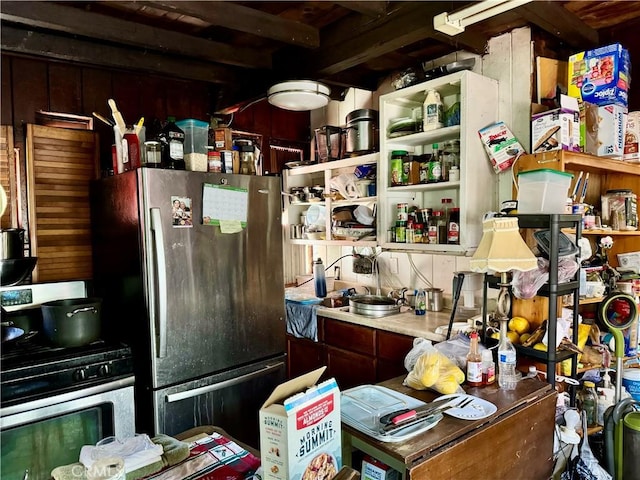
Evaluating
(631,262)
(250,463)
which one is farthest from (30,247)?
(631,262)

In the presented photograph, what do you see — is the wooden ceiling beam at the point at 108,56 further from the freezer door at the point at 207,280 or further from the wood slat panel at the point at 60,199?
the freezer door at the point at 207,280

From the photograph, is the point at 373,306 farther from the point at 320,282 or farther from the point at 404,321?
the point at 320,282

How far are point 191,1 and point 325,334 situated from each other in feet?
7.02

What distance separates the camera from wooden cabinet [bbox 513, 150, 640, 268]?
6.72 ft

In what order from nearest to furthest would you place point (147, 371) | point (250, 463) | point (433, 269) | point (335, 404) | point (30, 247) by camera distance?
point (335, 404)
point (250, 463)
point (147, 371)
point (30, 247)
point (433, 269)

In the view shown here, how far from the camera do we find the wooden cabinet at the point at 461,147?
236 cm

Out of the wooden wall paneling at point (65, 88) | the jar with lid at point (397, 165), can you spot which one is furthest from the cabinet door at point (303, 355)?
the wooden wall paneling at point (65, 88)

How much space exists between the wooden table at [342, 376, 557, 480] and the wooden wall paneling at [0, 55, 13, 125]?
7.97 feet

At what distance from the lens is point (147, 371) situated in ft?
7.20

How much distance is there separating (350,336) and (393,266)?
0.71m

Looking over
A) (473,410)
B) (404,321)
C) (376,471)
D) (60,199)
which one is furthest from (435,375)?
(60,199)

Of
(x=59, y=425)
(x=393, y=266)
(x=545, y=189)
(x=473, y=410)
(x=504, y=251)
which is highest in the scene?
(x=545, y=189)

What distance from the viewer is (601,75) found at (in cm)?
224

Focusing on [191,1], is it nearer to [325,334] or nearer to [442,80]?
[442,80]
